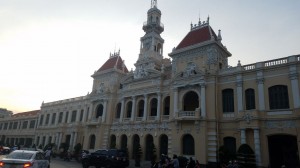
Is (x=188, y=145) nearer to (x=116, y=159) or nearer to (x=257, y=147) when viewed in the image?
(x=257, y=147)

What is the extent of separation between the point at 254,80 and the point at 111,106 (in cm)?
2036

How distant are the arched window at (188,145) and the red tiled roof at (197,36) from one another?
1091 centimetres

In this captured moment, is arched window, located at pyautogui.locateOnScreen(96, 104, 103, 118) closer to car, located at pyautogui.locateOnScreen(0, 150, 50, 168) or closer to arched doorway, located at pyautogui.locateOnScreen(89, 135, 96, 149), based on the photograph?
arched doorway, located at pyautogui.locateOnScreen(89, 135, 96, 149)

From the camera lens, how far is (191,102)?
30.2 metres

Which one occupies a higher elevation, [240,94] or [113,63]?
[113,63]

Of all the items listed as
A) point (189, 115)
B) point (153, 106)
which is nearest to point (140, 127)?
point (153, 106)

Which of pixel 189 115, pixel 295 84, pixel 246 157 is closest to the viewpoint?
pixel 246 157

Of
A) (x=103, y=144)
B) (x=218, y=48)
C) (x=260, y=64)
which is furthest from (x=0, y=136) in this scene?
(x=260, y=64)

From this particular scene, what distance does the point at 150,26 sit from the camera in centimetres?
3919

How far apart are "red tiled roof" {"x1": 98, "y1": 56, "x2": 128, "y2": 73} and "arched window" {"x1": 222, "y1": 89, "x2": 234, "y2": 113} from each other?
734 inches

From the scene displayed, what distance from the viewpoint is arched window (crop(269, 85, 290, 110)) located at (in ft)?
72.6

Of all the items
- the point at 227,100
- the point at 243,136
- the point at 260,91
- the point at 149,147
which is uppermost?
the point at 260,91

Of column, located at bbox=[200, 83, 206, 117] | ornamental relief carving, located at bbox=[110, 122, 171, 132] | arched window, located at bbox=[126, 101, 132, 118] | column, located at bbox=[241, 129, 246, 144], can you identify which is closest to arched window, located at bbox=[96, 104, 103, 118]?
ornamental relief carving, located at bbox=[110, 122, 171, 132]

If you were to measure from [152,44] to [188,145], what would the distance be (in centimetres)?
1676
